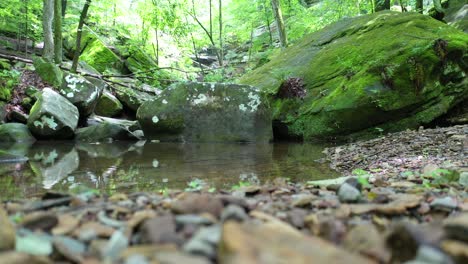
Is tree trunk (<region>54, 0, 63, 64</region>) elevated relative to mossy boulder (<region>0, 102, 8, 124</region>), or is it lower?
elevated

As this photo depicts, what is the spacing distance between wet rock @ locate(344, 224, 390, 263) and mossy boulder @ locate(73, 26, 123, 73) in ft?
65.5

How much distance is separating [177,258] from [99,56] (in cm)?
2074

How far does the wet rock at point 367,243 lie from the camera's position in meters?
1.41

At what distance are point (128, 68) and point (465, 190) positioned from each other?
64.4 ft

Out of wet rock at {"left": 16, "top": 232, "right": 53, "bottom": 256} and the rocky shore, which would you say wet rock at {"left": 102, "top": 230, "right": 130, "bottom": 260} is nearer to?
the rocky shore

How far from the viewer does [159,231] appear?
1548 millimetres

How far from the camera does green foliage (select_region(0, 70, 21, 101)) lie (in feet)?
37.8

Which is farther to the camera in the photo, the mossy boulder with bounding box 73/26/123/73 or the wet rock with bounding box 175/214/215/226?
the mossy boulder with bounding box 73/26/123/73

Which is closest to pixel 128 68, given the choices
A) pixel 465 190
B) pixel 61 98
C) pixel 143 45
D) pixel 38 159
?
pixel 143 45

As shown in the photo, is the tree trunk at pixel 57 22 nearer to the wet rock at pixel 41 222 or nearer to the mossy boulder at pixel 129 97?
the mossy boulder at pixel 129 97

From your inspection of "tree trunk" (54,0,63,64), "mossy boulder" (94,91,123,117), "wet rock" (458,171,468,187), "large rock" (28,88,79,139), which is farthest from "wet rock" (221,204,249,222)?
"tree trunk" (54,0,63,64)

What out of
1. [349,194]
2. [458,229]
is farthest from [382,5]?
[458,229]

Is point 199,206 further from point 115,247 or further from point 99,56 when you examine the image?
point 99,56

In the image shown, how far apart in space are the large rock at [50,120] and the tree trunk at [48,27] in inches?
182
